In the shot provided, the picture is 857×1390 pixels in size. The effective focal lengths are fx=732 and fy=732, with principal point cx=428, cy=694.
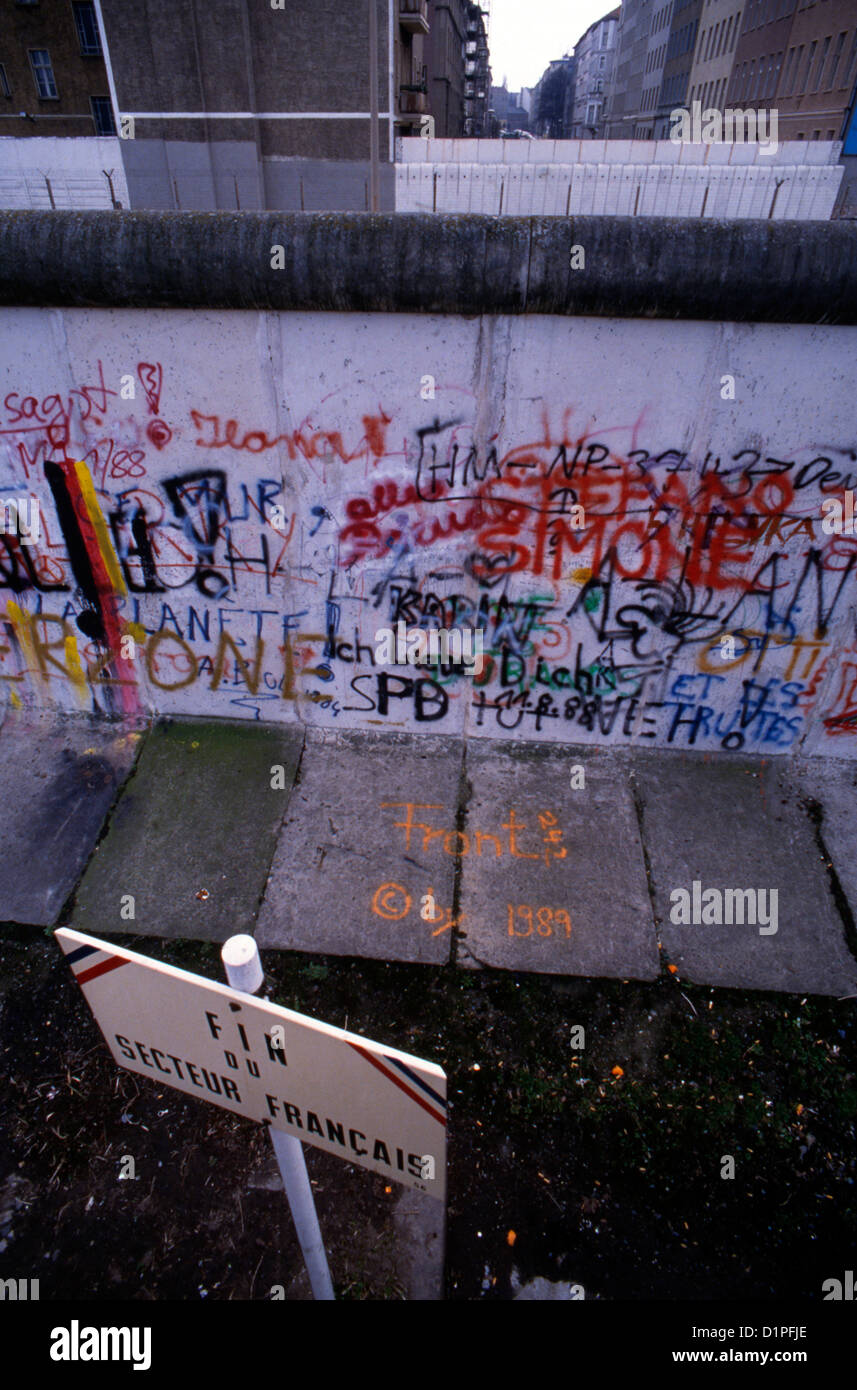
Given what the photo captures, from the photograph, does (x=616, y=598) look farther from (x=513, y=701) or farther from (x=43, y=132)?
(x=43, y=132)

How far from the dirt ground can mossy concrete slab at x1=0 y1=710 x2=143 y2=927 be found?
1.66 ft

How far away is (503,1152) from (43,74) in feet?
141

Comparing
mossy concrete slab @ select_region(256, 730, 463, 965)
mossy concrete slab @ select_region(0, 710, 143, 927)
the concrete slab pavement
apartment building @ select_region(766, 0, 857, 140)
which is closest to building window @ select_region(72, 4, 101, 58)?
apartment building @ select_region(766, 0, 857, 140)

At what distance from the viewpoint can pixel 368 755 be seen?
4668mm

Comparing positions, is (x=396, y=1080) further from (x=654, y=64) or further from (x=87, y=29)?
(x=654, y=64)

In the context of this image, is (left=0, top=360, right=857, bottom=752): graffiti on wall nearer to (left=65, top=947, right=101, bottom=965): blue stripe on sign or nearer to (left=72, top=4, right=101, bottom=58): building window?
(left=65, top=947, right=101, bottom=965): blue stripe on sign

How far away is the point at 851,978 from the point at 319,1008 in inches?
101

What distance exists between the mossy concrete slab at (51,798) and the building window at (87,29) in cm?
3799

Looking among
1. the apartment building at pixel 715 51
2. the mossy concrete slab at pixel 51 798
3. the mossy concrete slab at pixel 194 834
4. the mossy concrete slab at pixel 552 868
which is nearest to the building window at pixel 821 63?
the apartment building at pixel 715 51

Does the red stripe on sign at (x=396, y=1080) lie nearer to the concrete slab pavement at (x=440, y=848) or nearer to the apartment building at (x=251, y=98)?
the concrete slab pavement at (x=440, y=848)

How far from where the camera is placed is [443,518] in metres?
3.99

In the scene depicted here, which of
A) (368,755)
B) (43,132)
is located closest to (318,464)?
(368,755)

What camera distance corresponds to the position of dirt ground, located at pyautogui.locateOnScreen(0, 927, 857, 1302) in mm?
2633

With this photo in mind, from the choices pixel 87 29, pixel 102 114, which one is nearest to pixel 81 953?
pixel 102 114
